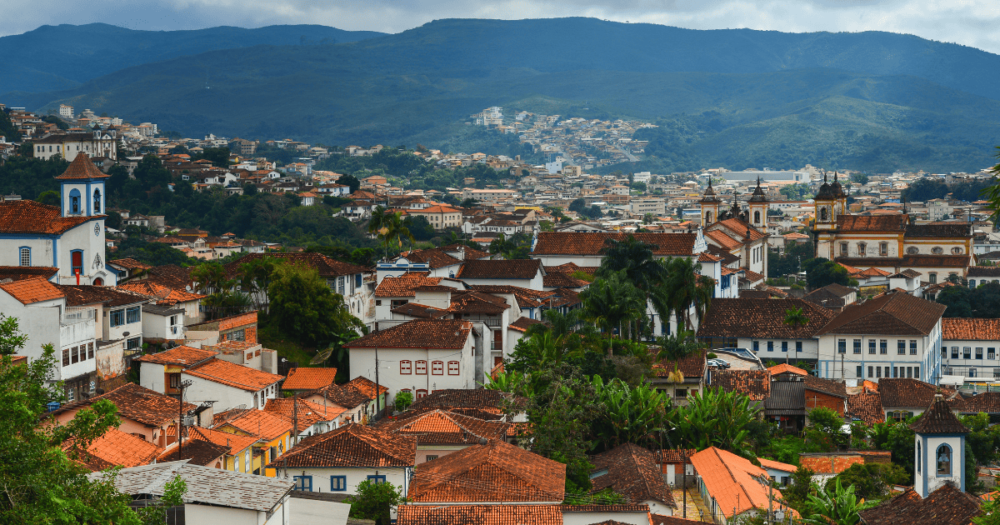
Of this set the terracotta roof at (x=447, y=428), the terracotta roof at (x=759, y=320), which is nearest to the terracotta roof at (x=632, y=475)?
the terracotta roof at (x=447, y=428)

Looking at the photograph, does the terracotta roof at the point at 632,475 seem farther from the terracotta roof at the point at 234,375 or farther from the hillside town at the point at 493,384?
the terracotta roof at the point at 234,375

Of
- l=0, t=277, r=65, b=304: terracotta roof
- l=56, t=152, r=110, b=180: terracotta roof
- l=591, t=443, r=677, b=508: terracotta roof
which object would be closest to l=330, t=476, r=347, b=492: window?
l=591, t=443, r=677, b=508: terracotta roof

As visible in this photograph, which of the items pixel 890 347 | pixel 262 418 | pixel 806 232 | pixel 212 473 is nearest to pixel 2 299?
pixel 262 418

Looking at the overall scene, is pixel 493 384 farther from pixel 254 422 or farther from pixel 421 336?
pixel 254 422

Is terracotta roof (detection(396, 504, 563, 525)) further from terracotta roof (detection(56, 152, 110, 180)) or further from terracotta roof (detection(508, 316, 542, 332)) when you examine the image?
terracotta roof (detection(56, 152, 110, 180))

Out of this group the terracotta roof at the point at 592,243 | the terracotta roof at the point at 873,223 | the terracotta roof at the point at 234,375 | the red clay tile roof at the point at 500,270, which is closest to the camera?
the terracotta roof at the point at 234,375

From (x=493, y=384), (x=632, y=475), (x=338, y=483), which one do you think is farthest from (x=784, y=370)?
(x=338, y=483)

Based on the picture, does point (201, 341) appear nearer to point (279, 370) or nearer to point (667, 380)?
point (279, 370)
